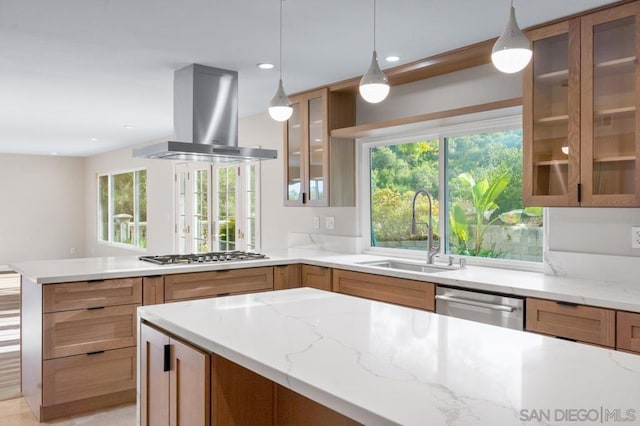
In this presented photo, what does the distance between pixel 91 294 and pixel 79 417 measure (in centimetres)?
75

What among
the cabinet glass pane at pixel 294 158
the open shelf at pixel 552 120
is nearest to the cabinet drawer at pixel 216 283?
the cabinet glass pane at pixel 294 158

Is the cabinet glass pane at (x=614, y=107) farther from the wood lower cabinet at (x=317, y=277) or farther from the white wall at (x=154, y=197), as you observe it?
the white wall at (x=154, y=197)

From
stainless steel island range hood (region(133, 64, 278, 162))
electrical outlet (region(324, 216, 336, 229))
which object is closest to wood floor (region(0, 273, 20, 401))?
stainless steel island range hood (region(133, 64, 278, 162))

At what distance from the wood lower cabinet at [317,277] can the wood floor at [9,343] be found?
2.13 metres

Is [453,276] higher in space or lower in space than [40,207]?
lower

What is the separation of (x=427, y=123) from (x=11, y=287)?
23.0 feet

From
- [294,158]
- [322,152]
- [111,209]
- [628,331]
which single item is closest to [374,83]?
[628,331]

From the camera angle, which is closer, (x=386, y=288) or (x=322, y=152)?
(x=386, y=288)

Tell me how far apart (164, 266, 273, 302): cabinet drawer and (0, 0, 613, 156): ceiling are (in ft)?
4.95

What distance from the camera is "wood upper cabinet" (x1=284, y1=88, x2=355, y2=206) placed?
440 centimetres

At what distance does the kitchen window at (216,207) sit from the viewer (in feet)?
19.2

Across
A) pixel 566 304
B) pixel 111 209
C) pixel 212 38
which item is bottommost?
pixel 566 304

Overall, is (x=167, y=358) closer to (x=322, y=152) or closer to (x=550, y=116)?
(x=550, y=116)

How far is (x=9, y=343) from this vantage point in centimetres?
465
